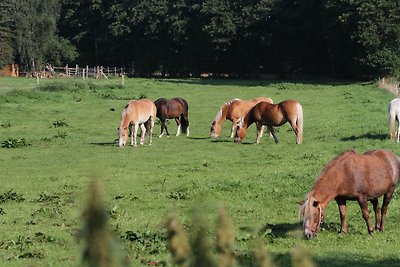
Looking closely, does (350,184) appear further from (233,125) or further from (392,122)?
(233,125)

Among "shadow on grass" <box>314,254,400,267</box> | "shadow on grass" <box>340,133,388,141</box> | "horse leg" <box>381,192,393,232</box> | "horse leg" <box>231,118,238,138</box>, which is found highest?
"horse leg" <box>381,192,393,232</box>

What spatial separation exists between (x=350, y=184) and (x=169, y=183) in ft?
18.0

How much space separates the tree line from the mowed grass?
2492 cm

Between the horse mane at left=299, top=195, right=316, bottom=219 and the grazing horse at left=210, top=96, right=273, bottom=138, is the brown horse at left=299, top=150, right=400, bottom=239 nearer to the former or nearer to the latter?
the horse mane at left=299, top=195, right=316, bottom=219

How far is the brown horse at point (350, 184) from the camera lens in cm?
893

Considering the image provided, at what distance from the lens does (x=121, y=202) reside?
1204cm

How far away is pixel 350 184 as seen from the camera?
30.4ft

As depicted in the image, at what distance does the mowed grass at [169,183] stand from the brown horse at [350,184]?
1.27ft

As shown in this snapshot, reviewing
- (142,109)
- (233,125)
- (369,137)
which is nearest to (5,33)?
(233,125)

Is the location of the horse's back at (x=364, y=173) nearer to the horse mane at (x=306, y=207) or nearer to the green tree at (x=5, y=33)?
the horse mane at (x=306, y=207)

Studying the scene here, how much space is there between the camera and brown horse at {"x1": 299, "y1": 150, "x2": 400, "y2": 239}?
8.93 m

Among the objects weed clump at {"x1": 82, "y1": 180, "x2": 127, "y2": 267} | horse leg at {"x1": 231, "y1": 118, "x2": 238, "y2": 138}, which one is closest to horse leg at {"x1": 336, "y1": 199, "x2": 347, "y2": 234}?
weed clump at {"x1": 82, "y1": 180, "x2": 127, "y2": 267}

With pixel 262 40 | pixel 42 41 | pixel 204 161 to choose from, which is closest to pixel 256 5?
pixel 262 40

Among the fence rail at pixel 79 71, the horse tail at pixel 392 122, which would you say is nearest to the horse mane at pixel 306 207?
the horse tail at pixel 392 122
